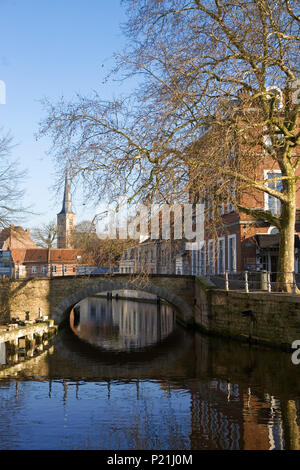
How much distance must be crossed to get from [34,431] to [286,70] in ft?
37.5

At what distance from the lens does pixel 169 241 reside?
15.4m

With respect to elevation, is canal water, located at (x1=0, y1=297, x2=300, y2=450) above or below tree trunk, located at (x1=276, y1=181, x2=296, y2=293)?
below

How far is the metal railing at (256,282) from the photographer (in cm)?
1839

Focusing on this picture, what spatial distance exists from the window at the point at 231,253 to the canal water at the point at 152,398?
8267 mm

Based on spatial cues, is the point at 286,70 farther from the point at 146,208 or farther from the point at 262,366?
the point at 262,366

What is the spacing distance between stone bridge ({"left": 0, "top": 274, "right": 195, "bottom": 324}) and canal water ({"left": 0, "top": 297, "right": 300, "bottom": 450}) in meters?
7.20

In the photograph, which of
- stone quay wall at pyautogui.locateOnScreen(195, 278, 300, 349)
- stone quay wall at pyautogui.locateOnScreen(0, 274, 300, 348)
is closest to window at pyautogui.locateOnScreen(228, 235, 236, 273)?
stone quay wall at pyautogui.locateOnScreen(0, 274, 300, 348)

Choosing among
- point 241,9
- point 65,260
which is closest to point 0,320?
point 241,9

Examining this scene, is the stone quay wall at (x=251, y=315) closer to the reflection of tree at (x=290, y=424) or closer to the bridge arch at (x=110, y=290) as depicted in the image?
the bridge arch at (x=110, y=290)

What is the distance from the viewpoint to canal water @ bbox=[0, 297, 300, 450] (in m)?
8.62

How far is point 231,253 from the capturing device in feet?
94.3

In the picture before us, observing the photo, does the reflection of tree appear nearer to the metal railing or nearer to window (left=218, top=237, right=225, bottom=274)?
the metal railing

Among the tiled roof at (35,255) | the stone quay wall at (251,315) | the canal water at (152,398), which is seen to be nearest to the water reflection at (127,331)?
the canal water at (152,398)

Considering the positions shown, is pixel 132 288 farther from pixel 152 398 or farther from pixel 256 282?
pixel 152 398
